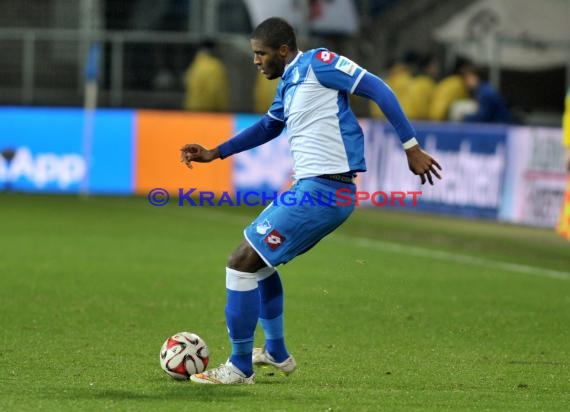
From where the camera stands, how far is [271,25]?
24.6ft

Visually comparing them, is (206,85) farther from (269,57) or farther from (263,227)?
(263,227)

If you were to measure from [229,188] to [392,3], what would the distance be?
254 inches

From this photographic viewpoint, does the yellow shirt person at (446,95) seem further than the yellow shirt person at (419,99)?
No

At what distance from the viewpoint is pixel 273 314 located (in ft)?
25.6

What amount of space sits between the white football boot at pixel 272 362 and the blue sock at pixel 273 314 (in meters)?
0.02

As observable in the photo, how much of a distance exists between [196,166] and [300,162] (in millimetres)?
14247

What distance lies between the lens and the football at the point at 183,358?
7.68m

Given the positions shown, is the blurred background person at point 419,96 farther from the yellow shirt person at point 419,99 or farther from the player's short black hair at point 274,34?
the player's short black hair at point 274,34

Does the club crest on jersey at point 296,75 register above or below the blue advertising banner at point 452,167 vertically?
above

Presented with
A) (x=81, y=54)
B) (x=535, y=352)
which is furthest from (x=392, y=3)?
(x=535, y=352)

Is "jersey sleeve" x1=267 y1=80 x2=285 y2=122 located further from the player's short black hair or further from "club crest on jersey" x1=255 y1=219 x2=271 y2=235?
"club crest on jersey" x1=255 y1=219 x2=271 y2=235

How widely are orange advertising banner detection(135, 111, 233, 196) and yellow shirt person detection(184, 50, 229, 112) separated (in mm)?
635

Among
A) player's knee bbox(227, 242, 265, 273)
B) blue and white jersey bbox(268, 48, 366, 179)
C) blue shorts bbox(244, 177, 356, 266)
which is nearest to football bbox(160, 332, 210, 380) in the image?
player's knee bbox(227, 242, 265, 273)

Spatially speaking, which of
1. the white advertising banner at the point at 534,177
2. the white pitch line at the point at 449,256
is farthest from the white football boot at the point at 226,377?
the white advertising banner at the point at 534,177
